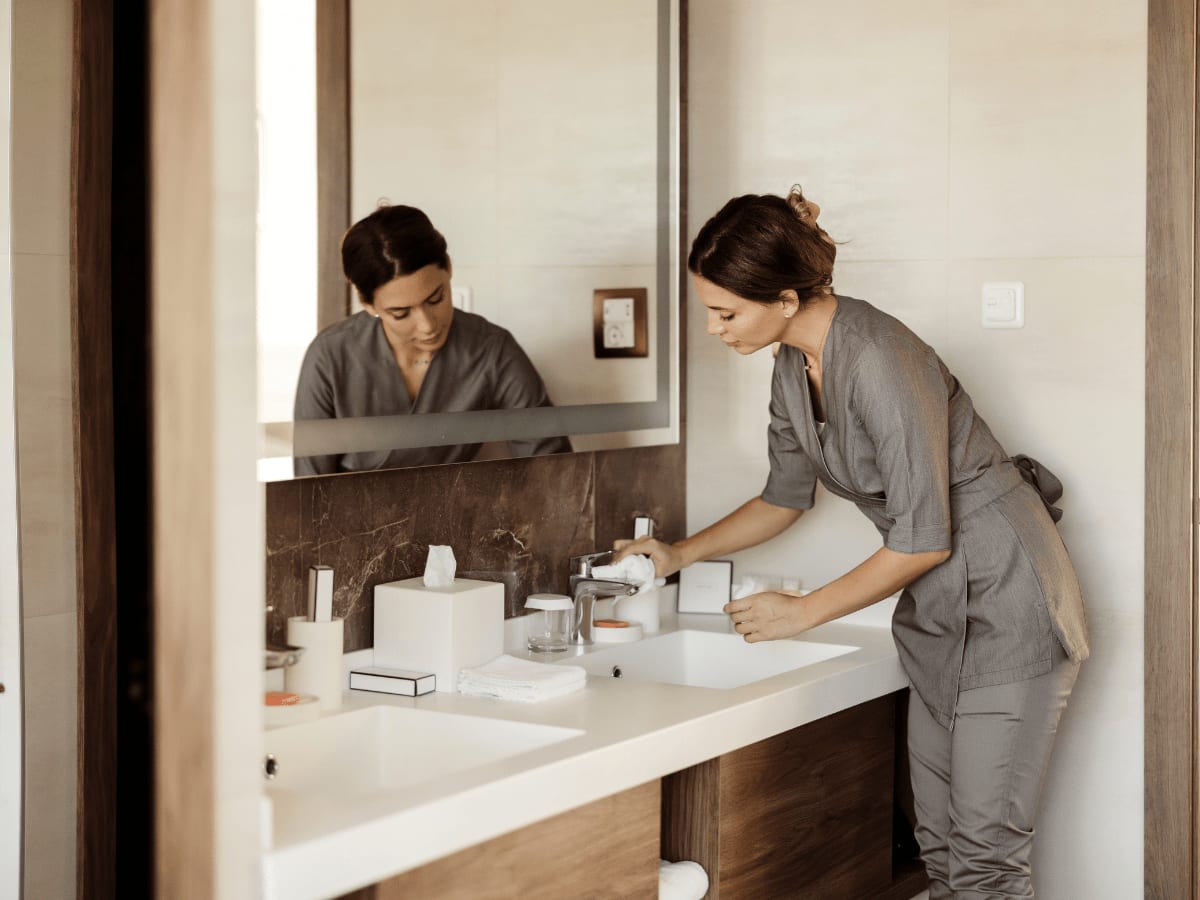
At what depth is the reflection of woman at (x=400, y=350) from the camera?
6.22 ft

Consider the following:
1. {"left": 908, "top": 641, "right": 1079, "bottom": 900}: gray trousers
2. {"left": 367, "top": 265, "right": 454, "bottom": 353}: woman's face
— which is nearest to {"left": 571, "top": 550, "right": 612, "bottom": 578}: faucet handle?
{"left": 367, "top": 265, "right": 454, "bottom": 353}: woman's face

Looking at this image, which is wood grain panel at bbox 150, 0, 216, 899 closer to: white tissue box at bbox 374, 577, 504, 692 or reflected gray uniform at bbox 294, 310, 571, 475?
reflected gray uniform at bbox 294, 310, 571, 475

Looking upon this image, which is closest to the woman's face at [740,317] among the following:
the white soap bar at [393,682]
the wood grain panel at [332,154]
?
the wood grain panel at [332,154]

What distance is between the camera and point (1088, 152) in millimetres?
2398

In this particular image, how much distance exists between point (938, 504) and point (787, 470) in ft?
1.58

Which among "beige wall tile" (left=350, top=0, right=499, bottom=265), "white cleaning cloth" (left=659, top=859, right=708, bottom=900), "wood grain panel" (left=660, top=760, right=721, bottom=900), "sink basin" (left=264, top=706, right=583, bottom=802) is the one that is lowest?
"white cleaning cloth" (left=659, top=859, right=708, bottom=900)

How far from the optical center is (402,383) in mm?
2023

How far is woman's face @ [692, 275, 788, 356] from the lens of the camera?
2107 mm

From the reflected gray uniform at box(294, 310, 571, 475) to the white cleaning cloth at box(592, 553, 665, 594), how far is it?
0.75 ft

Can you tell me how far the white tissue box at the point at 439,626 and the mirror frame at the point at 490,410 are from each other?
23 centimetres

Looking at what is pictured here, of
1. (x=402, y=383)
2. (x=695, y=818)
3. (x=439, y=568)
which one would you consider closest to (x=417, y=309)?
(x=402, y=383)

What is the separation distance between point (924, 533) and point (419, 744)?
0.80 meters

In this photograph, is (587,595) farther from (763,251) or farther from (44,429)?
(44,429)

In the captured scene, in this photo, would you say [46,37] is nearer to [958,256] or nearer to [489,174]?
[489,174]
